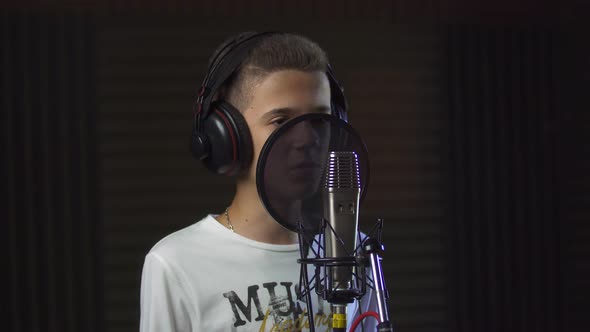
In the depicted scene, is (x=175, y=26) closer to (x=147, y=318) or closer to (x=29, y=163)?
(x=29, y=163)

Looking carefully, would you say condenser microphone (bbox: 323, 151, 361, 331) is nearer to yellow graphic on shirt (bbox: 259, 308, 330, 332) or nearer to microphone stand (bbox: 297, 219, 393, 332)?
microphone stand (bbox: 297, 219, 393, 332)

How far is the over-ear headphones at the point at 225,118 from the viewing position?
1.61 metres

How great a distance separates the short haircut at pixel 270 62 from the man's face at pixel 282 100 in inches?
0.6

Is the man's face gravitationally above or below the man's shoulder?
above

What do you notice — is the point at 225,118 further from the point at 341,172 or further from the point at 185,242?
the point at 341,172

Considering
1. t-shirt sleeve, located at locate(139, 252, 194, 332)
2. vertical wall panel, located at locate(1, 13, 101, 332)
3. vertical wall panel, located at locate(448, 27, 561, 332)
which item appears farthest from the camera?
vertical wall panel, located at locate(448, 27, 561, 332)

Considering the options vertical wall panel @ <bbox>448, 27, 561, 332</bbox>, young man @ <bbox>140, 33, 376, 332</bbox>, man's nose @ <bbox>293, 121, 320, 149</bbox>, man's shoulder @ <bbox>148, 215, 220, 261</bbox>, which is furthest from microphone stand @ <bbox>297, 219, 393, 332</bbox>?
vertical wall panel @ <bbox>448, 27, 561, 332</bbox>

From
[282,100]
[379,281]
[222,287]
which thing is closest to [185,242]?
[222,287]

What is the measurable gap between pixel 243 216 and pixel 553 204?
3.03m

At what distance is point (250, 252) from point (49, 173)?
2485 mm

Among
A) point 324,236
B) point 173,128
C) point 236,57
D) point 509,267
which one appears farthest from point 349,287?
point 509,267

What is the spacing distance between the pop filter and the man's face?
0.23 meters

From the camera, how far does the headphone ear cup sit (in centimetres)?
161

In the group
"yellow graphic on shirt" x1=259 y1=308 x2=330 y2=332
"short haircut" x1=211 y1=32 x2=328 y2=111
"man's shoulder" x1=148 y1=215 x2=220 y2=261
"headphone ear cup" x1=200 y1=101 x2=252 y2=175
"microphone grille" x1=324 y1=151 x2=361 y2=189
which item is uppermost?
"short haircut" x1=211 y1=32 x2=328 y2=111
